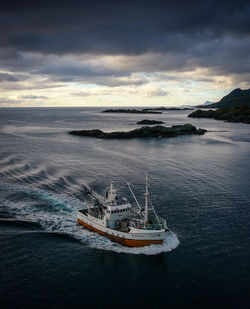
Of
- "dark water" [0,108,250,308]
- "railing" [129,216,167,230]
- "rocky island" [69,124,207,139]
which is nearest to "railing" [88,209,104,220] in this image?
"dark water" [0,108,250,308]

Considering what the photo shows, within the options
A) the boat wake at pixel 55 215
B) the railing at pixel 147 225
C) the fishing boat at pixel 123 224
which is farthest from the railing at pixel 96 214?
the railing at pixel 147 225

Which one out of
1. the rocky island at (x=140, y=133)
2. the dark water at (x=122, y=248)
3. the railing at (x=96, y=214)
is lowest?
the dark water at (x=122, y=248)

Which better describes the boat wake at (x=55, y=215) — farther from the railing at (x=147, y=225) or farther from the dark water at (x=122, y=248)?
the railing at (x=147, y=225)

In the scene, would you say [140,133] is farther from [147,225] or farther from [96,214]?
[147,225]

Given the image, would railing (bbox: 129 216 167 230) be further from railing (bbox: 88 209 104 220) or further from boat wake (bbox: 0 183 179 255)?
railing (bbox: 88 209 104 220)

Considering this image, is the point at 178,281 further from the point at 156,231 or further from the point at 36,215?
the point at 36,215

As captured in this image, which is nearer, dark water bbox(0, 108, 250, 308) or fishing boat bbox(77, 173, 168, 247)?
dark water bbox(0, 108, 250, 308)

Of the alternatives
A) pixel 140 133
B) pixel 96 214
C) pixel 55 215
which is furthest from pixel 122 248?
pixel 140 133
